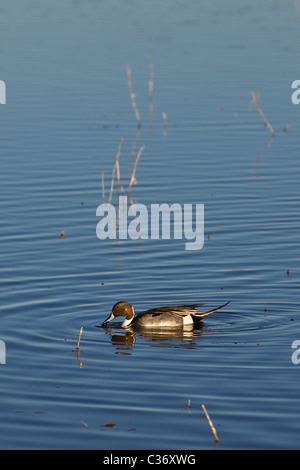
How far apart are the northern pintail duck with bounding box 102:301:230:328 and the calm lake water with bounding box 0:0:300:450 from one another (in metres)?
0.17

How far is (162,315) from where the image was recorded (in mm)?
12383

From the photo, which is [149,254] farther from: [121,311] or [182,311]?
[182,311]

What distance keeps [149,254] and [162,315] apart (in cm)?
330

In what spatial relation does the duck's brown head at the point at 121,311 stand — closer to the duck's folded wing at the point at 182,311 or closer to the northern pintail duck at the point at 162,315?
Result: the northern pintail duck at the point at 162,315

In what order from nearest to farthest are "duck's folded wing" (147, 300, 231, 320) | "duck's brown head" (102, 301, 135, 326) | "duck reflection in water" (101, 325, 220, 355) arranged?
"duck reflection in water" (101, 325, 220, 355) → "duck's folded wing" (147, 300, 231, 320) → "duck's brown head" (102, 301, 135, 326)

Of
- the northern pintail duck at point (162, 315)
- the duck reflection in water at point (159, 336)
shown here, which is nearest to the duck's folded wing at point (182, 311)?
the northern pintail duck at point (162, 315)

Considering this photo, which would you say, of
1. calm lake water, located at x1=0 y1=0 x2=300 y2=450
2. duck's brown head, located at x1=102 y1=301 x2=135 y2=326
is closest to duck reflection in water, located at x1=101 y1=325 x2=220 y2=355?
calm lake water, located at x1=0 y1=0 x2=300 y2=450

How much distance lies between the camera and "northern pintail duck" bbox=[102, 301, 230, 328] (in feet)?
40.3

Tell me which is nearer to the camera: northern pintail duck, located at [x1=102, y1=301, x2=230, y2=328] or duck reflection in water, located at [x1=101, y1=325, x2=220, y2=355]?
duck reflection in water, located at [x1=101, y1=325, x2=220, y2=355]

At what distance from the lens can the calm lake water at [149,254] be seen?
9680mm

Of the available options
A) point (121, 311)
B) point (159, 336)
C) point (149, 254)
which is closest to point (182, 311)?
point (159, 336)

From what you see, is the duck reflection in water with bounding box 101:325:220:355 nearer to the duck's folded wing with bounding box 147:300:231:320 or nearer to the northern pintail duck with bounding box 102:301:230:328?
the northern pintail duck with bounding box 102:301:230:328
